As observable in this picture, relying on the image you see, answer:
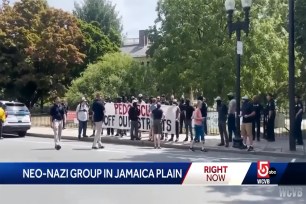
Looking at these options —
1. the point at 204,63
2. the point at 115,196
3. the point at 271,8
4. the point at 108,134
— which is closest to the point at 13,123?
the point at 108,134

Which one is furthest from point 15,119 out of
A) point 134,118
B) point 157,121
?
point 157,121

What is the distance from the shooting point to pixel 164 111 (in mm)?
19781

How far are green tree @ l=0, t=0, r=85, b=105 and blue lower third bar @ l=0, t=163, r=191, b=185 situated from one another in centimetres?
3385

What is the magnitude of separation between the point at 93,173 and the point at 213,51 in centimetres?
2113

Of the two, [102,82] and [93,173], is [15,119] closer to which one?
[102,82]

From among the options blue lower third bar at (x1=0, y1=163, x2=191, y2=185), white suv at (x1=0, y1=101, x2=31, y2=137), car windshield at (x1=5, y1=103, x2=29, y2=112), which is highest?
car windshield at (x1=5, y1=103, x2=29, y2=112)

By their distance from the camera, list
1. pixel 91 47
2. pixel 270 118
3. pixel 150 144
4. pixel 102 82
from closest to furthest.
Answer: pixel 270 118 < pixel 150 144 < pixel 102 82 < pixel 91 47

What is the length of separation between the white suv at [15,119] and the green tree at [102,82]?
438 inches

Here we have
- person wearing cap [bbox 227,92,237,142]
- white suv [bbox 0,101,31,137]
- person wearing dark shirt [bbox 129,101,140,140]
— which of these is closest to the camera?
person wearing cap [bbox 227,92,237,142]

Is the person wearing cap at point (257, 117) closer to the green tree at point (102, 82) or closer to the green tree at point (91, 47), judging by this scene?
the green tree at point (102, 82)

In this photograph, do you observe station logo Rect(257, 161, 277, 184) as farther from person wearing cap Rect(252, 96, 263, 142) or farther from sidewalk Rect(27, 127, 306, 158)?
person wearing cap Rect(252, 96, 263, 142)

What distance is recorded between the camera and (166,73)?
32.1 meters

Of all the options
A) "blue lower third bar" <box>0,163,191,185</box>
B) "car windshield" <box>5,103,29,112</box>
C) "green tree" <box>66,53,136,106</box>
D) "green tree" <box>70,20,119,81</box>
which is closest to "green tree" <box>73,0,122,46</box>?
"green tree" <box>70,20,119,81</box>

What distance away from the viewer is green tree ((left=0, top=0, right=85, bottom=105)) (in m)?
42.1
